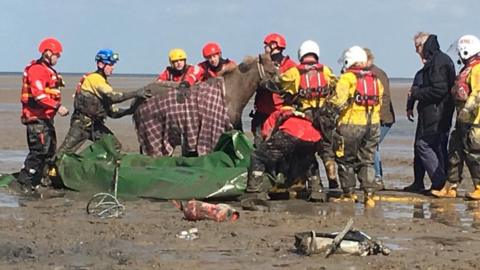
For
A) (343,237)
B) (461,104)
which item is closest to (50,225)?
(343,237)

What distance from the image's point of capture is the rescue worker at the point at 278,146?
11008 millimetres

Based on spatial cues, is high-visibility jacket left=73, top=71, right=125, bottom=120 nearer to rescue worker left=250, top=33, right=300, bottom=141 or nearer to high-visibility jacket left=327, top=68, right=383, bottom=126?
rescue worker left=250, top=33, right=300, bottom=141

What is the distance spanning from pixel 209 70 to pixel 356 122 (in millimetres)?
2714

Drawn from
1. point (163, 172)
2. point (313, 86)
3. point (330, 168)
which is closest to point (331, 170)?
point (330, 168)

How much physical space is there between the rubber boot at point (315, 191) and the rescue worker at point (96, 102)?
8.23ft

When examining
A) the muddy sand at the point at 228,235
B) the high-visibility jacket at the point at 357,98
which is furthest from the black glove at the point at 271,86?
the muddy sand at the point at 228,235

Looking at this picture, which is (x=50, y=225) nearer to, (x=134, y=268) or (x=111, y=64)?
(x=134, y=268)

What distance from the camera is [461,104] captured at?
1170 cm

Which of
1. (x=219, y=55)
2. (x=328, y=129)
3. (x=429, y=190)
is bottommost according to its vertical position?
(x=429, y=190)

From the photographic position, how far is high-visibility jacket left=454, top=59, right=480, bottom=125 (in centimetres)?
1139

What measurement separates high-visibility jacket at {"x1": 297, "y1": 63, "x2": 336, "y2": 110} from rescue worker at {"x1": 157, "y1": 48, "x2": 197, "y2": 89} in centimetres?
200

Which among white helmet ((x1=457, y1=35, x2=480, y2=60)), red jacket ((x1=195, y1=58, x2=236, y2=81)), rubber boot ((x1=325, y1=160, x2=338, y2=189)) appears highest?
white helmet ((x1=457, y1=35, x2=480, y2=60))

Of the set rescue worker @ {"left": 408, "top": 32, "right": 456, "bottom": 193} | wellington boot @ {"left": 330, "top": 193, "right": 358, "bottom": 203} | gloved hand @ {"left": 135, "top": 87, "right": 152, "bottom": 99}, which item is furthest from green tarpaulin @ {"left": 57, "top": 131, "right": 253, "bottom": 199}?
rescue worker @ {"left": 408, "top": 32, "right": 456, "bottom": 193}

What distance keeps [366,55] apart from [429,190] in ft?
8.13
